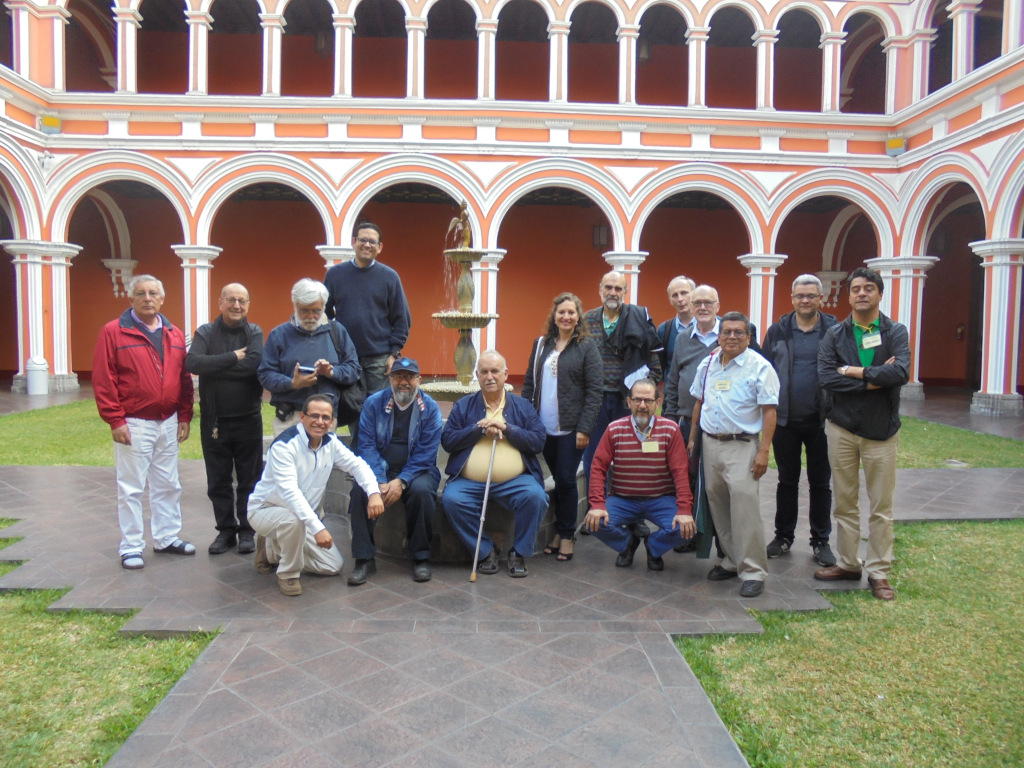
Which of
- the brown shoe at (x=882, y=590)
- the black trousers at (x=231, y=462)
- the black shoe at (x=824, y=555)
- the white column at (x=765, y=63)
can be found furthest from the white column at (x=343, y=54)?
the brown shoe at (x=882, y=590)

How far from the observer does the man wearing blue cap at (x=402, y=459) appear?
4489 mm

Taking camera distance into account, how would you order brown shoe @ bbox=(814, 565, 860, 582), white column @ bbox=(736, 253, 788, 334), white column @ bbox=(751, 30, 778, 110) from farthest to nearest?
1. white column @ bbox=(736, 253, 788, 334)
2. white column @ bbox=(751, 30, 778, 110)
3. brown shoe @ bbox=(814, 565, 860, 582)

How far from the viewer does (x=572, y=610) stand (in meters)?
4.06

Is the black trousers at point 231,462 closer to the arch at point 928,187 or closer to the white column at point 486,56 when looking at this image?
the white column at point 486,56

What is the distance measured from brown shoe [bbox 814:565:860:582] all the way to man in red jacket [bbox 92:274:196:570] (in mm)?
4222

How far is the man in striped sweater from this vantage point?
464 cm

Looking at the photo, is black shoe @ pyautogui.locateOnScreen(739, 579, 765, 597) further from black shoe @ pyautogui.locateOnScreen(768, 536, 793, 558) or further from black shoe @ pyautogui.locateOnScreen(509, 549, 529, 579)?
black shoe @ pyautogui.locateOnScreen(509, 549, 529, 579)

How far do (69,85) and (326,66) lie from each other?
19.1 feet

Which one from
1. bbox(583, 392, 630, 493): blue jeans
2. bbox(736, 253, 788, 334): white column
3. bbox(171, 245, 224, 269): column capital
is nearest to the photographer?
bbox(583, 392, 630, 493): blue jeans

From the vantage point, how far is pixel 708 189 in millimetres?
15203

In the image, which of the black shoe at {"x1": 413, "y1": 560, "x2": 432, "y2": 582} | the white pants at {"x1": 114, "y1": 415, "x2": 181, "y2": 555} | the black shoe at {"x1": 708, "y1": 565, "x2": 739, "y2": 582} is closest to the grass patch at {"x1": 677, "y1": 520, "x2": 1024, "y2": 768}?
the black shoe at {"x1": 708, "y1": 565, "x2": 739, "y2": 582}

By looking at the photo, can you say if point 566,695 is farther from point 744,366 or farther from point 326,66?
point 326,66

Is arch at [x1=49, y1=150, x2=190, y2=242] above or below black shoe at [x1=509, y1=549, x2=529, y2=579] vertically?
above

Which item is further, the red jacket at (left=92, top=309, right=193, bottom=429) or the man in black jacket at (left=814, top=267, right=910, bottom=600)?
the red jacket at (left=92, top=309, right=193, bottom=429)
